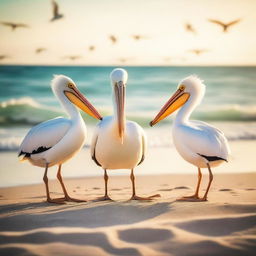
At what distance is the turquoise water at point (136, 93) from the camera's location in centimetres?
759

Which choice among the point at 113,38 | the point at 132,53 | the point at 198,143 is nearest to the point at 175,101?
the point at 198,143

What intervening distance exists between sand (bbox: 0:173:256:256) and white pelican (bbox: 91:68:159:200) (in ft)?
0.97

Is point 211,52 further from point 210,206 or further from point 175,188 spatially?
point 210,206

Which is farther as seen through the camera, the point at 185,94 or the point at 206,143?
the point at 185,94

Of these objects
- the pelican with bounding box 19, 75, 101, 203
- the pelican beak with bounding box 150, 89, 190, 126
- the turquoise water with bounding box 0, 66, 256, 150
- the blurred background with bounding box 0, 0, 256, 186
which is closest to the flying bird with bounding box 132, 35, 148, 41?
the blurred background with bounding box 0, 0, 256, 186

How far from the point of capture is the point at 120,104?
3.57m

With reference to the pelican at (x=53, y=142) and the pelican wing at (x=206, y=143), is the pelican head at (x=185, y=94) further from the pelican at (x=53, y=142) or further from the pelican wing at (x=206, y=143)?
the pelican at (x=53, y=142)

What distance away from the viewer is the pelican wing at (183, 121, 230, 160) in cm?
356

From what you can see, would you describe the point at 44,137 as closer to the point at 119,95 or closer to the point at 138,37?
the point at 119,95

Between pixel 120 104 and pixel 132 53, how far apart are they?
518 centimetres

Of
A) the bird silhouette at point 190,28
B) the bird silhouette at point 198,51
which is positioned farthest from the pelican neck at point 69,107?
the bird silhouette at point 198,51

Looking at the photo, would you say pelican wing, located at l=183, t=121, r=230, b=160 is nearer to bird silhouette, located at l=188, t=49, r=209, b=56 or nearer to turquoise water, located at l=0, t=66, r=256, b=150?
turquoise water, located at l=0, t=66, r=256, b=150

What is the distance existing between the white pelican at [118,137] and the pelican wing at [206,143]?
367mm

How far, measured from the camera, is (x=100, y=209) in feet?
10.9
